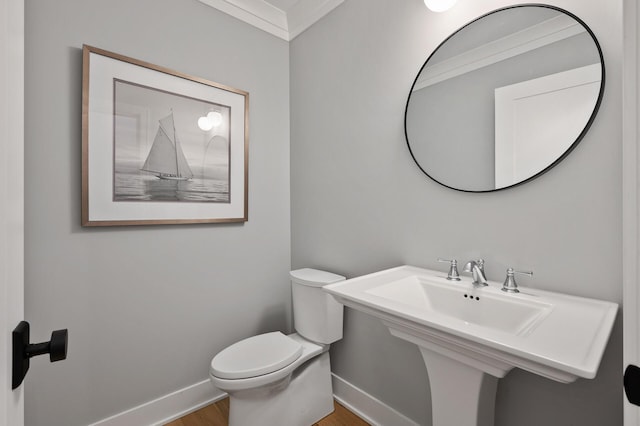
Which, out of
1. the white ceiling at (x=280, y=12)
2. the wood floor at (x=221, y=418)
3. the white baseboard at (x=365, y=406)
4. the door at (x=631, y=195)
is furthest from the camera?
the white ceiling at (x=280, y=12)

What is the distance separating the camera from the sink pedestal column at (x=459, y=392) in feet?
2.89

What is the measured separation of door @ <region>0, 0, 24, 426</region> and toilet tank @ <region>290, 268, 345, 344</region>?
1231mm

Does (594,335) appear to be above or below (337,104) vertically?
below

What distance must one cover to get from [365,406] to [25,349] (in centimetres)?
161

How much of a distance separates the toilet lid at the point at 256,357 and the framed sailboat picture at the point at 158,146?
0.75 metres

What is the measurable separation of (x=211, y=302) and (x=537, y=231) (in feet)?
5.60

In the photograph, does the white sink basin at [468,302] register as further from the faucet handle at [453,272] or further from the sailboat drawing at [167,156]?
the sailboat drawing at [167,156]

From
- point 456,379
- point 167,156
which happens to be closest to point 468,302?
point 456,379

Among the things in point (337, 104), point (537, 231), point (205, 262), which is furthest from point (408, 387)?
point (337, 104)

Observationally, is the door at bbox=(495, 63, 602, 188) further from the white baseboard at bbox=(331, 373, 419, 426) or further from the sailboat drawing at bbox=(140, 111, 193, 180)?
the sailboat drawing at bbox=(140, 111, 193, 180)

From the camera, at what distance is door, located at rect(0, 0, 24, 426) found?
0.39 metres

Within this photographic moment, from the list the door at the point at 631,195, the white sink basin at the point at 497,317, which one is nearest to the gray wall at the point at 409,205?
the white sink basin at the point at 497,317

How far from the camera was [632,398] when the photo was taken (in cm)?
38

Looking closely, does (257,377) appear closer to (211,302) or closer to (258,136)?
(211,302)
